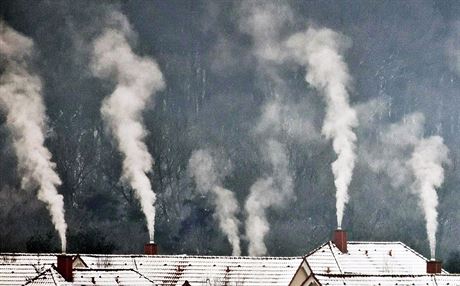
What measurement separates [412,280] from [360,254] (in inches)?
267

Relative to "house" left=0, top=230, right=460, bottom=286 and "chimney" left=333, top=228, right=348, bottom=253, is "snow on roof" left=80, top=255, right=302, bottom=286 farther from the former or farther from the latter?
"chimney" left=333, top=228, right=348, bottom=253

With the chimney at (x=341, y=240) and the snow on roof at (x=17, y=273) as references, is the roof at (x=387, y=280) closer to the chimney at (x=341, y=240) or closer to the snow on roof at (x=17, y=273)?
the chimney at (x=341, y=240)

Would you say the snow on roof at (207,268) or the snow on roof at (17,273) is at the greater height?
the snow on roof at (207,268)

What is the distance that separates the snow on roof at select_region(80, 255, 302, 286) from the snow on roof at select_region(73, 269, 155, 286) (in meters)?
5.24

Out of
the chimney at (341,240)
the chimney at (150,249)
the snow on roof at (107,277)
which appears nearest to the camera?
the snow on roof at (107,277)

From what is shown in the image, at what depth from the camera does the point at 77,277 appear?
123 feet

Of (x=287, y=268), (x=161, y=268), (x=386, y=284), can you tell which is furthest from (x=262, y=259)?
(x=386, y=284)

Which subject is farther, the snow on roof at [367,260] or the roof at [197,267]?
the snow on roof at [367,260]

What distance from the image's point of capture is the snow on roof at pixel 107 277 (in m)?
37.2

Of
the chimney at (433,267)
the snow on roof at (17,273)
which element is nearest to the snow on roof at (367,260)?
the chimney at (433,267)

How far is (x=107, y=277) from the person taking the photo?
3784 centimetres

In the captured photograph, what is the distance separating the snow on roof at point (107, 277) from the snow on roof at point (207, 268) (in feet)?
17.2

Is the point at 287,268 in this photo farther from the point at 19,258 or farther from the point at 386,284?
the point at 19,258

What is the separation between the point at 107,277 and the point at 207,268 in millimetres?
7226
